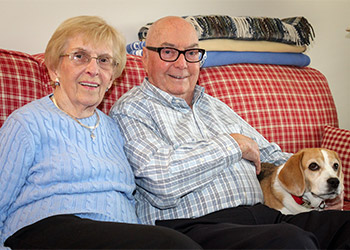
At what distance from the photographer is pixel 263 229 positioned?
4.10 feet

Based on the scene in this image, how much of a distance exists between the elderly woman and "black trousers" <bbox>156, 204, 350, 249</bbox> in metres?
0.19

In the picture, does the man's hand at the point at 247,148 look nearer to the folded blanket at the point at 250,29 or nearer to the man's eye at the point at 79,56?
the man's eye at the point at 79,56

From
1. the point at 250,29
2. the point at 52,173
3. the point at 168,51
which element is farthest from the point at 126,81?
the point at 250,29

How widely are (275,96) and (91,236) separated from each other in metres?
1.78

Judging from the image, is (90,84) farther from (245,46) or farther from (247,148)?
(245,46)

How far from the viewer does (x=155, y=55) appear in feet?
6.32

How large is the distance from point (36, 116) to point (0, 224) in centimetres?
38

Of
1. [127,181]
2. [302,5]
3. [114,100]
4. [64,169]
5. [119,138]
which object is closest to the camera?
[64,169]

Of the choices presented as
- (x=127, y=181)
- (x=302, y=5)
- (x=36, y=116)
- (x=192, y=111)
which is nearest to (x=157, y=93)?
(x=192, y=111)

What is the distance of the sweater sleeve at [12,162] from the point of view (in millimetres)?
1298

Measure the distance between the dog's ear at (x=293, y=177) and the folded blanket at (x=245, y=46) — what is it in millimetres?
909

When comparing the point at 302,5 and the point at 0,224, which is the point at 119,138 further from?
the point at 302,5

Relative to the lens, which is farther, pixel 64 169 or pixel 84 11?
pixel 84 11

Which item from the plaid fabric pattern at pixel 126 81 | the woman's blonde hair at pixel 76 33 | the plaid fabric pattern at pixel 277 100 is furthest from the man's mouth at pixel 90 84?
the plaid fabric pattern at pixel 277 100
